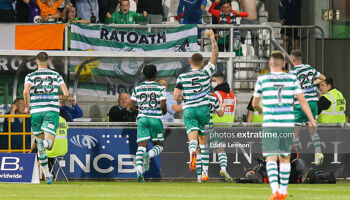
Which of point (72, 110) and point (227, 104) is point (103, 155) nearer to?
point (72, 110)

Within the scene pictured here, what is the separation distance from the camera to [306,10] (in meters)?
25.2

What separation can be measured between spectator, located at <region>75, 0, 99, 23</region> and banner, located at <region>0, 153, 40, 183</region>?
5.72 metres

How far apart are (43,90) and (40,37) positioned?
448cm

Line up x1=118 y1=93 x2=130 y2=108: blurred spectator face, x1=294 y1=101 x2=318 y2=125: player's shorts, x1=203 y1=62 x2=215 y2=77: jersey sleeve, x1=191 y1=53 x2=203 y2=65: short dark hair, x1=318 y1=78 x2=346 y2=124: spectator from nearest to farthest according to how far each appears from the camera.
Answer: x1=191 y1=53 x2=203 y2=65: short dark hair < x1=203 y1=62 x2=215 y2=77: jersey sleeve < x1=294 y1=101 x2=318 y2=125: player's shorts < x1=318 y1=78 x2=346 y2=124: spectator < x1=118 y1=93 x2=130 y2=108: blurred spectator face

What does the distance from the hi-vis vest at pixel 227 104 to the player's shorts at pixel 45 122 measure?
3369 millimetres

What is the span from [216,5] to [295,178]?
661cm

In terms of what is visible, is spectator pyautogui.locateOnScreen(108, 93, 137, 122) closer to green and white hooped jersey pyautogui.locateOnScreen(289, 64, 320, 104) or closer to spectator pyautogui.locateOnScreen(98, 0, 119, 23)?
green and white hooped jersey pyautogui.locateOnScreen(289, 64, 320, 104)

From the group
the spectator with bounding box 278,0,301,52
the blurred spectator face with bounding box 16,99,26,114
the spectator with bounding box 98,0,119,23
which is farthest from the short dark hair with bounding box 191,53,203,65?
the spectator with bounding box 278,0,301,52

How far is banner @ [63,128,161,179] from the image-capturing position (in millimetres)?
18047

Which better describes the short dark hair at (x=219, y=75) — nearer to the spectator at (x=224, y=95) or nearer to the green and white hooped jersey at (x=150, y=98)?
the spectator at (x=224, y=95)

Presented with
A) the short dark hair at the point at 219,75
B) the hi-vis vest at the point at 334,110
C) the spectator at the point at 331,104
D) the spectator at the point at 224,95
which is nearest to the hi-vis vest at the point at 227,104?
the spectator at the point at 224,95

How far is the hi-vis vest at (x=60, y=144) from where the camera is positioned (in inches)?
683

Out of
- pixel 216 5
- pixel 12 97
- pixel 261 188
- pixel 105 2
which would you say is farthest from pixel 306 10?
pixel 261 188

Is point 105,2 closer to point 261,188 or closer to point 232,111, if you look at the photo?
point 232,111
